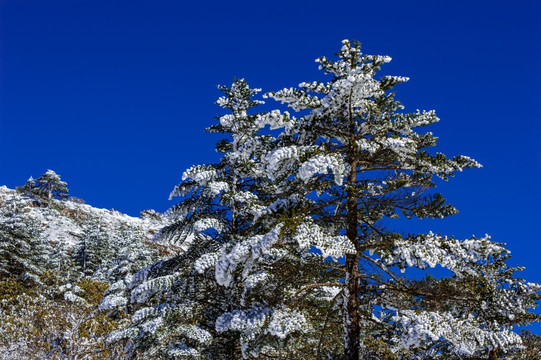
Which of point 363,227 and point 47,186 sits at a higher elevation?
point 47,186

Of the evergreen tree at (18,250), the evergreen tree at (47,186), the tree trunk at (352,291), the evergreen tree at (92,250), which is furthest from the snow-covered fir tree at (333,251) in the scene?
the evergreen tree at (47,186)

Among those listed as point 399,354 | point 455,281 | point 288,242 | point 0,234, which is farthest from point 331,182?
point 0,234

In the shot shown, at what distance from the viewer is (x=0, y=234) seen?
30.1 m

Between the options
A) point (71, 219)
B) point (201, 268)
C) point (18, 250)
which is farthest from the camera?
point (71, 219)

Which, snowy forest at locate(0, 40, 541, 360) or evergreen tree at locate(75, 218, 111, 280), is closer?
snowy forest at locate(0, 40, 541, 360)

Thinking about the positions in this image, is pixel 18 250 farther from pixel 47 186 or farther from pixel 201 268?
pixel 47 186

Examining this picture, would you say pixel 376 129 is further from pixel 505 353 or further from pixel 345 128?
pixel 505 353

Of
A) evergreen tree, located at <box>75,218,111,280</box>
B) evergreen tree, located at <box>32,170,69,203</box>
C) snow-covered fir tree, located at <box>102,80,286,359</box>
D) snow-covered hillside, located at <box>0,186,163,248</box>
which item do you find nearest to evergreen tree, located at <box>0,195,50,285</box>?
snow-covered hillside, located at <box>0,186,163,248</box>

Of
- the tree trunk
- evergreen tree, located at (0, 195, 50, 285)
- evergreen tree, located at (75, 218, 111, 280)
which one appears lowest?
the tree trunk

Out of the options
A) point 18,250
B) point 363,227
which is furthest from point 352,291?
point 18,250

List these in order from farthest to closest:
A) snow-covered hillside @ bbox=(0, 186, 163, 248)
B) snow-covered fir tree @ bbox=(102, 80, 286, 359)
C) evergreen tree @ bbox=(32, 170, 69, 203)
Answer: evergreen tree @ bbox=(32, 170, 69, 203), snow-covered hillside @ bbox=(0, 186, 163, 248), snow-covered fir tree @ bbox=(102, 80, 286, 359)

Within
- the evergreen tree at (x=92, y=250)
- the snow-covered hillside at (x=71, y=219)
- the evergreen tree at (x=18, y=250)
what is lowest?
the evergreen tree at (x=18, y=250)

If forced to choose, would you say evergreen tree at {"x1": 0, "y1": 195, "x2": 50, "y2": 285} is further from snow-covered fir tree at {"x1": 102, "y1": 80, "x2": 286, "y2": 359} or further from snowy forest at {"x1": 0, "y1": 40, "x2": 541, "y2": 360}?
snow-covered fir tree at {"x1": 102, "y1": 80, "x2": 286, "y2": 359}

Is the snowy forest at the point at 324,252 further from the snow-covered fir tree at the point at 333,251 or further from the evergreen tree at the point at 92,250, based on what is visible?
the evergreen tree at the point at 92,250
